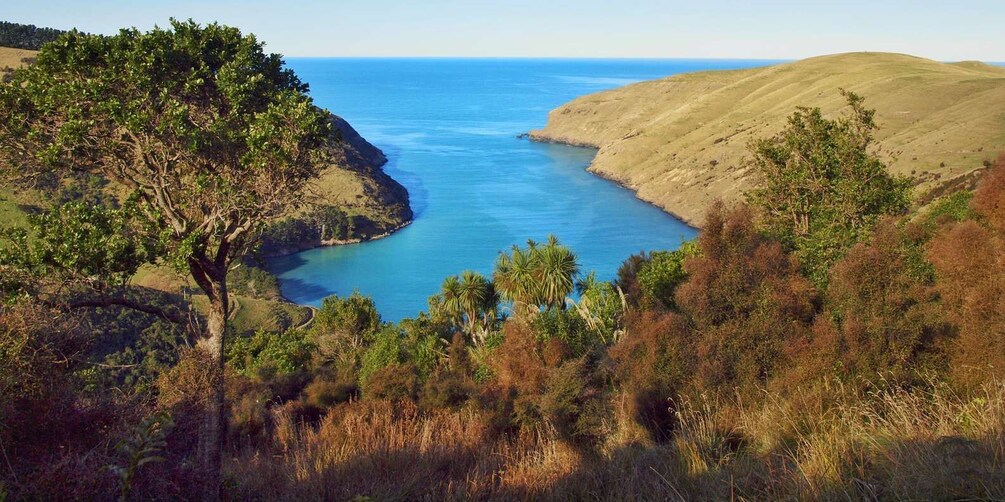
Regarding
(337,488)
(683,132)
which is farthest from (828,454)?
(683,132)

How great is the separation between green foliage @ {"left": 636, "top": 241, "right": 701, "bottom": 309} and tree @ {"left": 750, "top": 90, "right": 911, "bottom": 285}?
9.87ft

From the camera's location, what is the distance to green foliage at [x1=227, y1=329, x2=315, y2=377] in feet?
83.1

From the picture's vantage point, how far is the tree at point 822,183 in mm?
23000

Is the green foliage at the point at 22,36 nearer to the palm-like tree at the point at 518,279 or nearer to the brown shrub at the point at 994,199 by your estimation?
the palm-like tree at the point at 518,279

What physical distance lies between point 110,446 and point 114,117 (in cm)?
518

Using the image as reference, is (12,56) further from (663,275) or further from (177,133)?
(177,133)

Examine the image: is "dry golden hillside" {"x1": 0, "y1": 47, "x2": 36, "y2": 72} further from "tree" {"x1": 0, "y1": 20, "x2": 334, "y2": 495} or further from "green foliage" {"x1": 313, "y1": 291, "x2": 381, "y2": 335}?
"tree" {"x1": 0, "y1": 20, "x2": 334, "y2": 495}

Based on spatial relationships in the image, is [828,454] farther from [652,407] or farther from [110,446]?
[110,446]

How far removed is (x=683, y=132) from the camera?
103 metres

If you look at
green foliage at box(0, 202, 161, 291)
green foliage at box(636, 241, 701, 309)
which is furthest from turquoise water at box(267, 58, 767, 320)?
green foliage at box(0, 202, 161, 291)

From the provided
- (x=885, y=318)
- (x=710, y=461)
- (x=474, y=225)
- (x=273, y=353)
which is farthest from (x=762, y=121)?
(x=710, y=461)

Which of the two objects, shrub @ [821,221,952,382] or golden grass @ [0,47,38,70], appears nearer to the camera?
shrub @ [821,221,952,382]

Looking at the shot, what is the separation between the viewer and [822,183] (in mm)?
24125

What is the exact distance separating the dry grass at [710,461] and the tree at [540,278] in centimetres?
2046
